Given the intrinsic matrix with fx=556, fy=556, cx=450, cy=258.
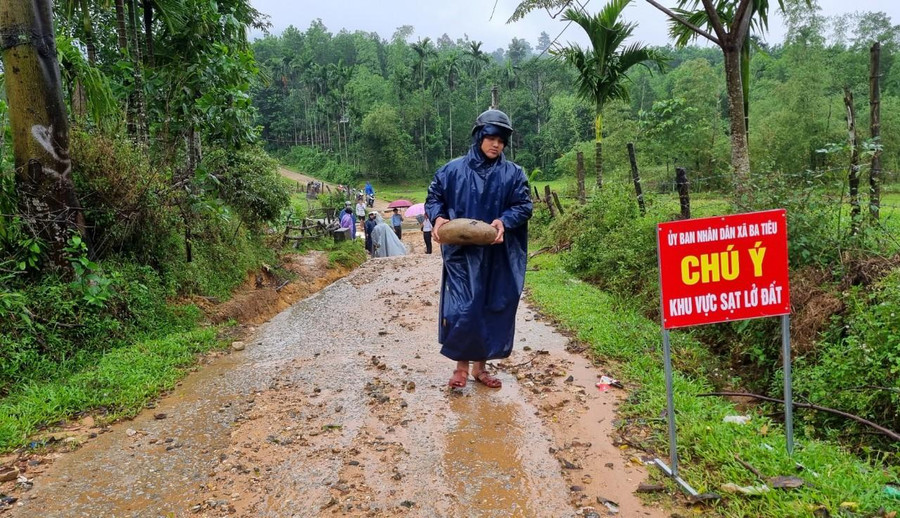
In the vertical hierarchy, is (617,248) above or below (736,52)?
below

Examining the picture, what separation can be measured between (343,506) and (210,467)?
952mm

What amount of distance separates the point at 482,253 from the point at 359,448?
157 cm

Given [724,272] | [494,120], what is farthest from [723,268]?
[494,120]

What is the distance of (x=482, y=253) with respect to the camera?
403cm

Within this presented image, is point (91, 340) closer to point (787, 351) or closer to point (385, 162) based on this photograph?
point (787, 351)

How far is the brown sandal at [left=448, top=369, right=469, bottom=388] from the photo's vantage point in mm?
4254

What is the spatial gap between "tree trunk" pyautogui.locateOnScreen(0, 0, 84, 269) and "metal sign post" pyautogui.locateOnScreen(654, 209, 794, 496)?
5.30 meters

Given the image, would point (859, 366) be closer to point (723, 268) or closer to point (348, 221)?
point (723, 268)

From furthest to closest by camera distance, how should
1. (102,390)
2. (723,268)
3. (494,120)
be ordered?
(102,390) < (494,120) < (723,268)

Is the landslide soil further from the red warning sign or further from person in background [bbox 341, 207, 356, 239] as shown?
person in background [bbox 341, 207, 356, 239]

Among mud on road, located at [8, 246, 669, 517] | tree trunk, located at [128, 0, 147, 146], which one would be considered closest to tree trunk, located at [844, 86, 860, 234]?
mud on road, located at [8, 246, 669, 517]

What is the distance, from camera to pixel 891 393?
3717 millimetres

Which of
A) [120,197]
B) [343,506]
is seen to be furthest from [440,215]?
[120,197]

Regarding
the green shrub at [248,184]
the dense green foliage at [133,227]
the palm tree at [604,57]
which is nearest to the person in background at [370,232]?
the green shrub at [248,184]
